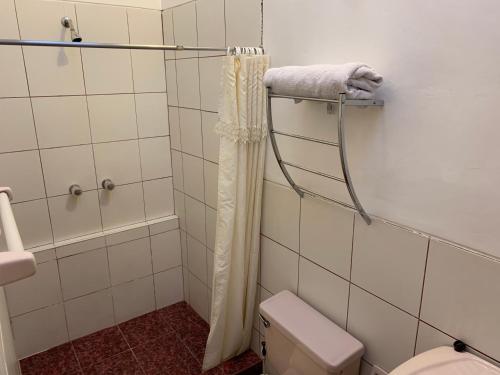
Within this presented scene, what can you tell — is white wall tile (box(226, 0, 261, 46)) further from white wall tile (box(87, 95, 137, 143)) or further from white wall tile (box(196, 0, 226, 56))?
white wall tile (box(87, 95, 137, 143))

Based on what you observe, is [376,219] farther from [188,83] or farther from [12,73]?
[12,73]

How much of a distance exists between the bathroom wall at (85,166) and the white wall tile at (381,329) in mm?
1378

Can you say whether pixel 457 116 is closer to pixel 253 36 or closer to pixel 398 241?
pixel 398 241

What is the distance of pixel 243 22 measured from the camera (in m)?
1.55

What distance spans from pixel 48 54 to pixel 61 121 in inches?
12.6

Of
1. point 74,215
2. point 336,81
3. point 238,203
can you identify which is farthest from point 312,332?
point 74,215

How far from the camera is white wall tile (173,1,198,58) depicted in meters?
1.86

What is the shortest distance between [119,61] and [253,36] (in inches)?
34.1

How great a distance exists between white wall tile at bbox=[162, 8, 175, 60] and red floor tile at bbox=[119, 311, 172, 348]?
1552 mm

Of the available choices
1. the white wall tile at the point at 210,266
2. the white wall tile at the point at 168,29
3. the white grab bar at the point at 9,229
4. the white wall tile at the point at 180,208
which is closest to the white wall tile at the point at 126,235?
the white wall tile at the point at 180,208

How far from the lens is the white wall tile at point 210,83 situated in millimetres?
1751

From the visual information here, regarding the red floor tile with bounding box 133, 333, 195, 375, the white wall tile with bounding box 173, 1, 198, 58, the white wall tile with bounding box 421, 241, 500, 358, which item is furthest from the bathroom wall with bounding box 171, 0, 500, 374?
the red floor tile with bounding box 133, 333, 195, 375

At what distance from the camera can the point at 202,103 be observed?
190 cm

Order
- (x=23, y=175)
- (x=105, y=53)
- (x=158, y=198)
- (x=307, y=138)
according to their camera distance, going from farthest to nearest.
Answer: (x=158, y=198) → (x=105, y=53) → (x=23, y=175) → (x=307, y=138)
